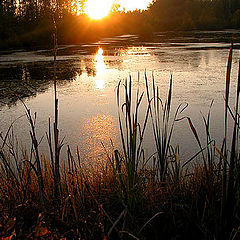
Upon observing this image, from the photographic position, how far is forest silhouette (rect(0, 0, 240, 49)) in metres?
13.3

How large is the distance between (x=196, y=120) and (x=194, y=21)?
1025 inches

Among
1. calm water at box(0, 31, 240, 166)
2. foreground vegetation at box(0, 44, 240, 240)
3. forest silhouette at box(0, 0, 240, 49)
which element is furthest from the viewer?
forest silhouette at box(0, 0, 240, 49)

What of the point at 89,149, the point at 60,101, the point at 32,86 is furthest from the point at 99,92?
the point at 89,149

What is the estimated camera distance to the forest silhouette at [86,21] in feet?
43.6

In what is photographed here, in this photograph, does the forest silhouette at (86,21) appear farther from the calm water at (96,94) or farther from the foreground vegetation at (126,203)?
Answer: the foreground vegetation at (126,203)

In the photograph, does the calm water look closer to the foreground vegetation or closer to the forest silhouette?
the foreground vegetation

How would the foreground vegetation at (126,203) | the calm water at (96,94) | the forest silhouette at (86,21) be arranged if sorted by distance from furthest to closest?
the forest silhouette at (86,21) < the calm water at (96,94) < the foreground vegetation at (126,203)

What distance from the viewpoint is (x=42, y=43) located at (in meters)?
13.4

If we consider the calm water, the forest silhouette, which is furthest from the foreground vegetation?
the forest silhouette

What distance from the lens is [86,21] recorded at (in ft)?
56.7

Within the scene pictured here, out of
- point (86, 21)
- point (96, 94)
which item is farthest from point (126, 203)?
point (86, 21)

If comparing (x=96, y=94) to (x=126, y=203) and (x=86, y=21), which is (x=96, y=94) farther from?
(x=86, y=21)

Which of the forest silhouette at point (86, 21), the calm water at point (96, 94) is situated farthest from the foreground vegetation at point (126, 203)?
the forest silhouette at point (86, 21)

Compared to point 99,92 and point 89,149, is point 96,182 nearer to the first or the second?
point 89,149
